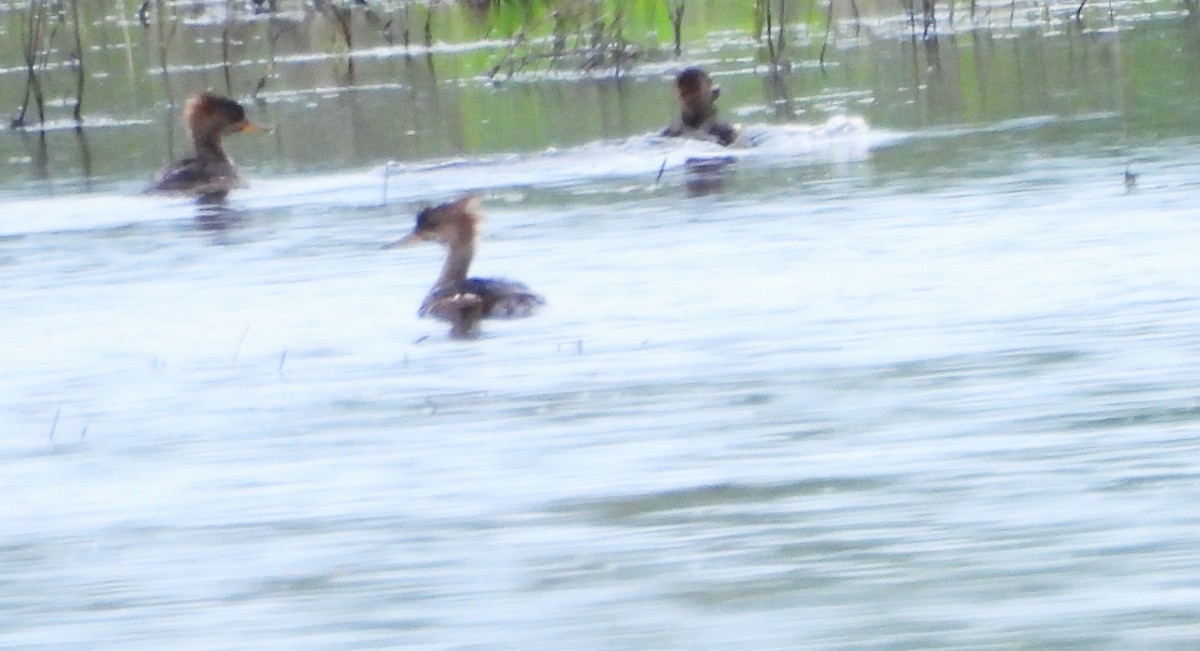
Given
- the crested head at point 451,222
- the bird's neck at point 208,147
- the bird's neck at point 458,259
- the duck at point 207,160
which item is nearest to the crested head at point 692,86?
the duck at point 207,160

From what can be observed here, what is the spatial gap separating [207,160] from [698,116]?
9.87ft

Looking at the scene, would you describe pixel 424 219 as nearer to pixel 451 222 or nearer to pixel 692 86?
pixel 451 222

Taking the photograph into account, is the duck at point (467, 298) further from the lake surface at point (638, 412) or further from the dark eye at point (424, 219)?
the dark eye at point (424, 219)

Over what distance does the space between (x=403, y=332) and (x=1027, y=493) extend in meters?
3.68

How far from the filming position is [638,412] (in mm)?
7621

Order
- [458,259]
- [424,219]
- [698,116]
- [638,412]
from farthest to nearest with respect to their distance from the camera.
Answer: [698,116] < [424,219] < [458,259] < [638,412]

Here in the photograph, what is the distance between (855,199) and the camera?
12.7 meters

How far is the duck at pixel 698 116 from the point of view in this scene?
15992 mm

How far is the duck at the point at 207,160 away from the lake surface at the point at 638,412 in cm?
24

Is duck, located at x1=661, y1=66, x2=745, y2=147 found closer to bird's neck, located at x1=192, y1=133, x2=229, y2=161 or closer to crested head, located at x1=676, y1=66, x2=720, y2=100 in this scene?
crested head, located at x1=676, y1=66, x2=720, y2=100

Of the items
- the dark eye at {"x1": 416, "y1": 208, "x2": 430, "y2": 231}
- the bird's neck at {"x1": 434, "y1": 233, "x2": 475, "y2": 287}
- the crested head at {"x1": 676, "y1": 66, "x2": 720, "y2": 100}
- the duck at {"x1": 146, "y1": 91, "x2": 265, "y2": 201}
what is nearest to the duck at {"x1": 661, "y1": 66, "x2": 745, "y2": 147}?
the crested head at {"x1": 676, "y1": 66, "x2": 720, "y2": 100}

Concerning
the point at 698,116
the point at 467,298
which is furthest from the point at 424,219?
the point at 698,116

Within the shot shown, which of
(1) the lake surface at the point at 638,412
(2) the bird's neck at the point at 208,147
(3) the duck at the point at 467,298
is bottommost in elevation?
(1) the lake surface at the point at 638,412

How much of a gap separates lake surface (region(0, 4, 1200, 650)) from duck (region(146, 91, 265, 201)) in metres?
0.24
